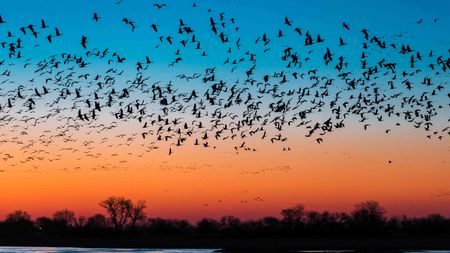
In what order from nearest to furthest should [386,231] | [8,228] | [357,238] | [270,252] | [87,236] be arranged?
[270,252]
[357,238]
[386,231]
[87,236]
[8,228]

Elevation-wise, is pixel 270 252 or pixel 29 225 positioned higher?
pixel 29 225

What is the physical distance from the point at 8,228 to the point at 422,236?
101 m

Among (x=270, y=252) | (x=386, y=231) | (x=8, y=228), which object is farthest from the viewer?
(x=8, y=228)

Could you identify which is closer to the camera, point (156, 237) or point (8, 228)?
point (156, 237)

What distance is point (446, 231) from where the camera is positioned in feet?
401

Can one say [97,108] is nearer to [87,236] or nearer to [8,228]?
[87,236]

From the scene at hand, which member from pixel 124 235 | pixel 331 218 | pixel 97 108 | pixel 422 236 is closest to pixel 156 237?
pixel 124 235

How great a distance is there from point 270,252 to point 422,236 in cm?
5319

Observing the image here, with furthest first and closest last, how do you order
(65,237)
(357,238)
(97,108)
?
(65,237) → (357,238) → (97,108)

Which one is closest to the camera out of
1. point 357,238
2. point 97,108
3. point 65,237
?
point 97,108

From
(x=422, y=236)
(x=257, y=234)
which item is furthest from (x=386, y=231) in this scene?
(x=257, y=234)

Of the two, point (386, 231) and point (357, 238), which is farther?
point (386, 231)

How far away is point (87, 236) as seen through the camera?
13950cm

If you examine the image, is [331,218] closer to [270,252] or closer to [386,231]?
[386,231]
